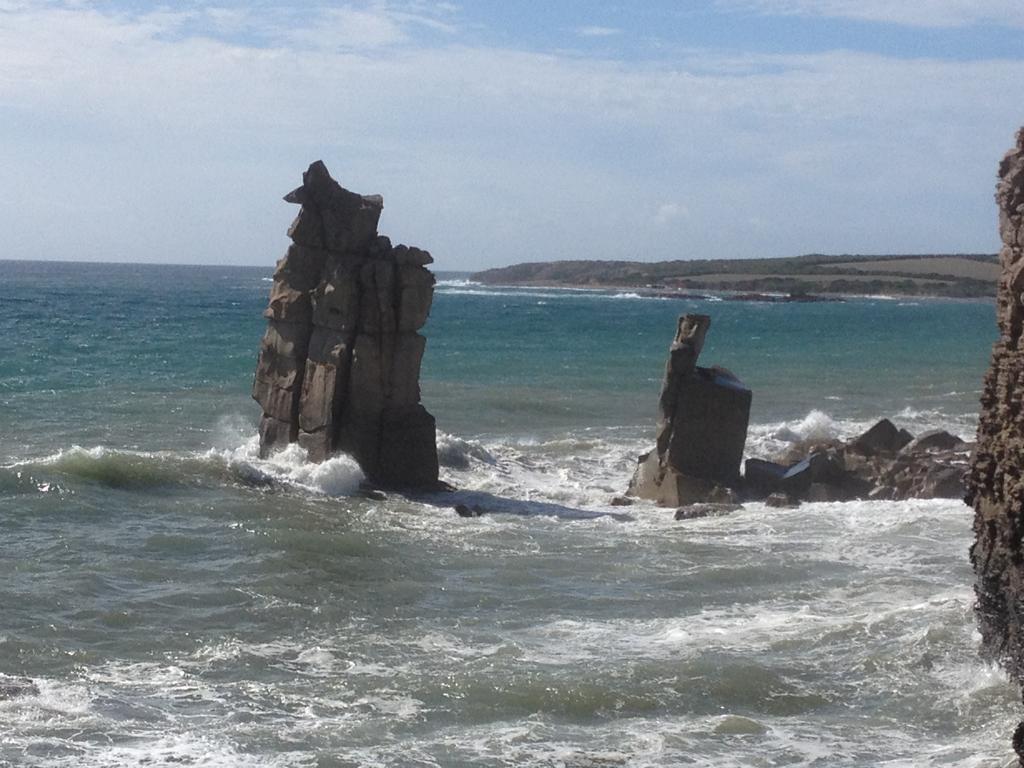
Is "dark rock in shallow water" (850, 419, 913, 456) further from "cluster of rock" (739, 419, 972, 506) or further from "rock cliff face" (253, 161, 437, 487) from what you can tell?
"rock cliff face" (253, 161, 437, 487)

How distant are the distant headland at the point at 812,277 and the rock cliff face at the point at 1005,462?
120845mm

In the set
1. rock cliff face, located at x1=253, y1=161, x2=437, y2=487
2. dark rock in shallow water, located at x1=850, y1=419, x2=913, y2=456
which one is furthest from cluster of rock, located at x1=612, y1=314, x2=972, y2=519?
rock cliff face, located at x1=253, y1=161, x2=437, y2=487

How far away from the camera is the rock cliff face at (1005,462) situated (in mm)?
12023

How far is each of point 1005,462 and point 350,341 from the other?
13.3 metres

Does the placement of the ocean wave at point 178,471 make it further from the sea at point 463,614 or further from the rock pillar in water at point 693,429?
the rock pillar in water at point 693,429

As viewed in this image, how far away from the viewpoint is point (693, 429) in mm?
23625

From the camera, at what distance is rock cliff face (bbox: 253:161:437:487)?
23.5 metres

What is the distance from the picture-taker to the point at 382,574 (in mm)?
17656

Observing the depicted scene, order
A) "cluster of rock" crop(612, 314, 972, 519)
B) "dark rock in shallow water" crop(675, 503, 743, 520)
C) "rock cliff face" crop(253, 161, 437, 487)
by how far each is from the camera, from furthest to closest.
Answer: "rock cliff face" crop(253, 161, 437, 487) → "cluster of rock" crop(612, 314, 972, 519) → "dark rock in shallow water" crop(675, 503, 743, 520)

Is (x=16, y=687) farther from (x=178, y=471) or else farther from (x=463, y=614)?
(x=178, y=471)

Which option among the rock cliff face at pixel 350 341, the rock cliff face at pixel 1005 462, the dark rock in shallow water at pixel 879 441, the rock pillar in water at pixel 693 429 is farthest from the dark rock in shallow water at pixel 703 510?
the rock cliff face at pixel 1005 462

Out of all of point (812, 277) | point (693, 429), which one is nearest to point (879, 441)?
point (693, 429)

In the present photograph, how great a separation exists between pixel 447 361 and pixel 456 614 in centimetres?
3375

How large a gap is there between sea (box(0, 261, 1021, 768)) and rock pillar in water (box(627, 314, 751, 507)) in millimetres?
995
